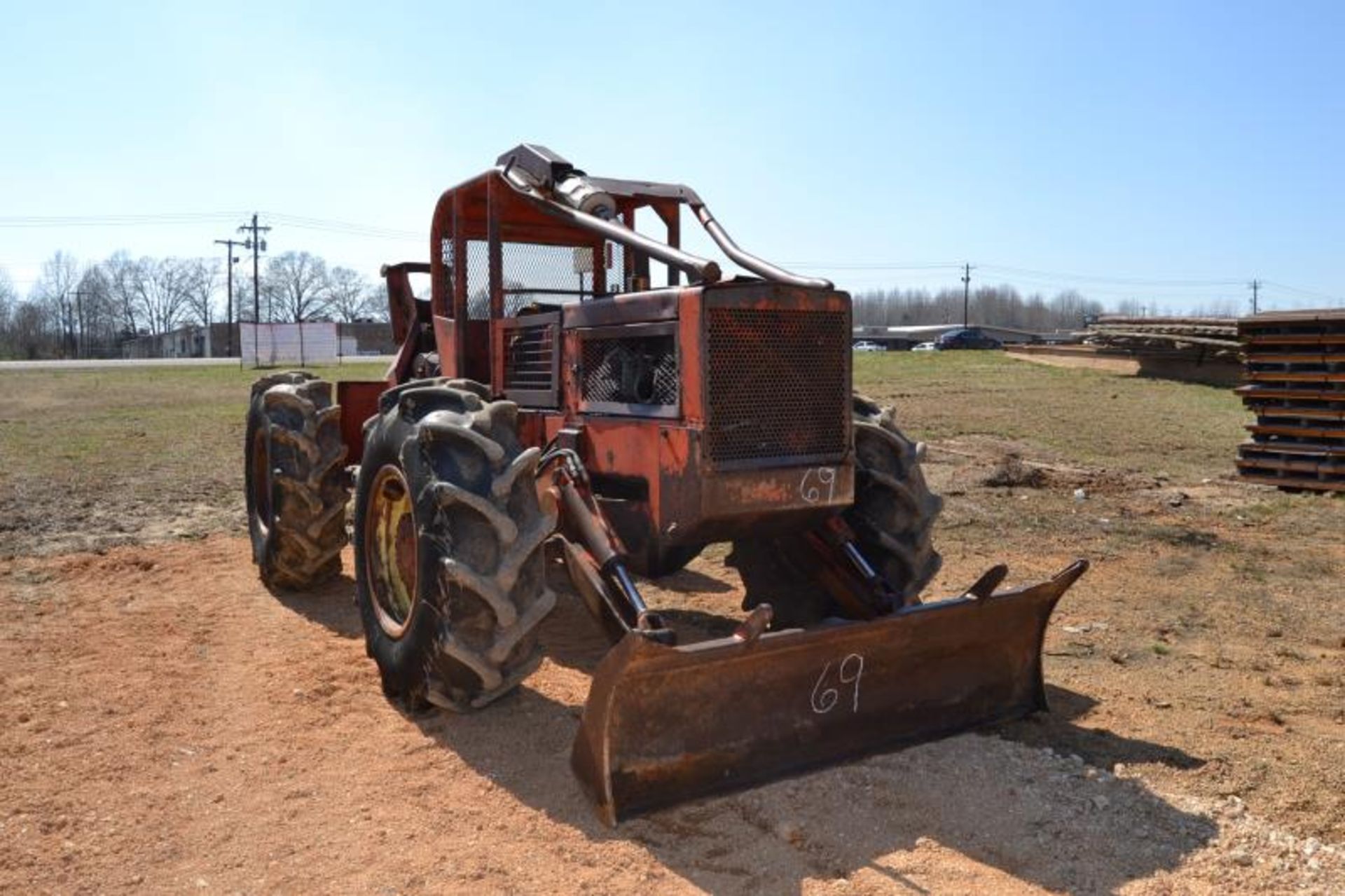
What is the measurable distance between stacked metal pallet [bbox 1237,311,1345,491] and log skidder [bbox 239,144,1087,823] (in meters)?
8.74

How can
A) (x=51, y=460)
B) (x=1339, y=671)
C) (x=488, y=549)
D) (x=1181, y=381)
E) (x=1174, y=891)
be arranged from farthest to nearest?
(x=1181, y=381)
(x=51, y=460)
(x=1339, y=671)
(x=488, y=549)
(x=1174, y=891)

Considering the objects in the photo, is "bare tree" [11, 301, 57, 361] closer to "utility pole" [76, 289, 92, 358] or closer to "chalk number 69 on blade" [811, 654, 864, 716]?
"utility pole" [76, 289, 92, 358]

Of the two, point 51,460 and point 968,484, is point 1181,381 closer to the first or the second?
point 968,484

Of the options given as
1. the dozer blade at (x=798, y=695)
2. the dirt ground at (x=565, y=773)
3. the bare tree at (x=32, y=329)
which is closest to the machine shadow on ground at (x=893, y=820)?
the dirt ground at (x=565, y=773)

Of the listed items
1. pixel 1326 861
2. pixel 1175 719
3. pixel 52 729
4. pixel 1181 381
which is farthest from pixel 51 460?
pixel 1181 381

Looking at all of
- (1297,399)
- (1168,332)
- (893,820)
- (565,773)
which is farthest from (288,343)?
(893,820)

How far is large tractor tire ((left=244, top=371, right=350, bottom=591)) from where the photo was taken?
728cm

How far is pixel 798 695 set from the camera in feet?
15.3

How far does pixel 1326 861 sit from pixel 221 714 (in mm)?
4767

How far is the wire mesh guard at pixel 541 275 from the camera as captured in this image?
22.1ft

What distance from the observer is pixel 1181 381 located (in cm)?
2533

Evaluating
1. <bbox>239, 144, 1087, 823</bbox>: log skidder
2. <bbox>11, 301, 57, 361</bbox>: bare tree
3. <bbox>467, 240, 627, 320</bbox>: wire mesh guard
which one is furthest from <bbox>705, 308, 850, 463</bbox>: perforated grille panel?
<bbox>11, 301, 57, 361</bbox>: bare tree

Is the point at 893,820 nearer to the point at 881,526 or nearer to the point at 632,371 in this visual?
the point at 881,526

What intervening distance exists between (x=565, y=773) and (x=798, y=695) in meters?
1.04
